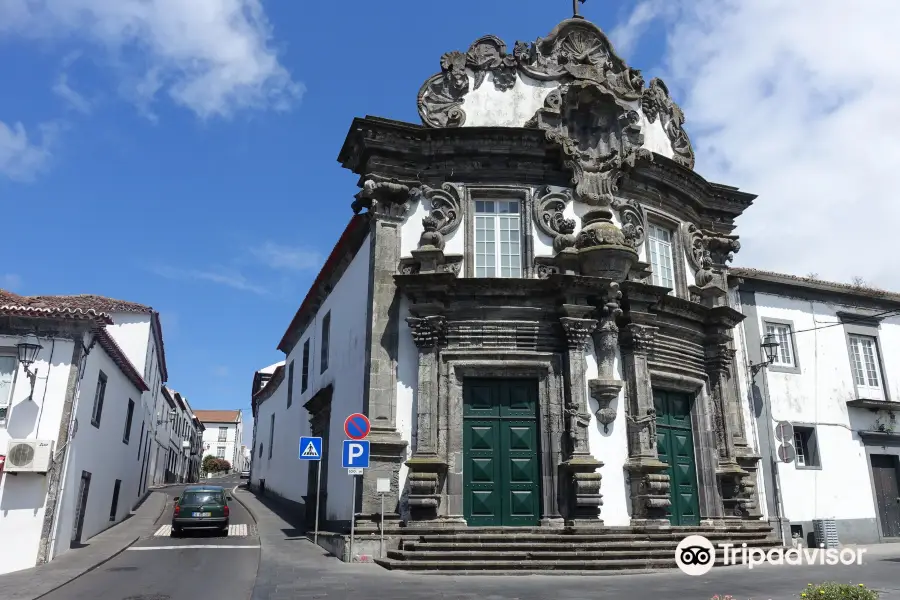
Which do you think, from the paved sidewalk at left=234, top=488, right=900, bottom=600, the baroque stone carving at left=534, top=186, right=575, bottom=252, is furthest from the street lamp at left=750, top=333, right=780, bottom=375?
the baroque stone carving at left=534, top=186, right=575, bottom=252

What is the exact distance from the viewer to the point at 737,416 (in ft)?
50.3

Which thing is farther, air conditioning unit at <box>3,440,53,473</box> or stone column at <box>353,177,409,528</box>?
stone column at <box>353,177,409,528</box>

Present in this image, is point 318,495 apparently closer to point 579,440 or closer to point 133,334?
point 579,440

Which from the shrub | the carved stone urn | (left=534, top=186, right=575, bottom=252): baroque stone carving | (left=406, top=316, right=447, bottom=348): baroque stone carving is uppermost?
(left=534, top=186, right=575, bottom=252): baroque stone carving

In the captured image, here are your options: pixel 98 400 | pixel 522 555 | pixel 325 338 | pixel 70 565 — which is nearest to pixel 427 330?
pixel 522 555

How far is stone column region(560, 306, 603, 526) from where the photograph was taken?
1169 centimetres

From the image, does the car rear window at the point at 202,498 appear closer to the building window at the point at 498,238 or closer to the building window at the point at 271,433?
the building window at the point at 498,238

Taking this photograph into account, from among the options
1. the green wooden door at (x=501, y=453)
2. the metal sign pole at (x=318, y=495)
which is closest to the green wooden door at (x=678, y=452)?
the green wooden door at (x=501, y=453)

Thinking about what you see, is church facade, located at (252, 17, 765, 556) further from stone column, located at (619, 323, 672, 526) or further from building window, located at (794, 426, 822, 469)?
building window, located at (794, 426, 822, 469)

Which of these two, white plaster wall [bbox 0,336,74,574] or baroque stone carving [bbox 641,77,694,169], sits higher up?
baroque stone carving [bbox 641,77,694,169]

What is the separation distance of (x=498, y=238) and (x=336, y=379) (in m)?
5.76

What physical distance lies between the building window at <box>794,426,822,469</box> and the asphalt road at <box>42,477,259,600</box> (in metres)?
13.7

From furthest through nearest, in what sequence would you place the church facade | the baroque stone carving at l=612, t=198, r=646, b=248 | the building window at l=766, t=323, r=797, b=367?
the building window at l=766, t=323, r=797, b=367
the baroque stone carving at l=612, t=198, r=646, b=248
the church facade

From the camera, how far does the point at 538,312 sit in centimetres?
1284
